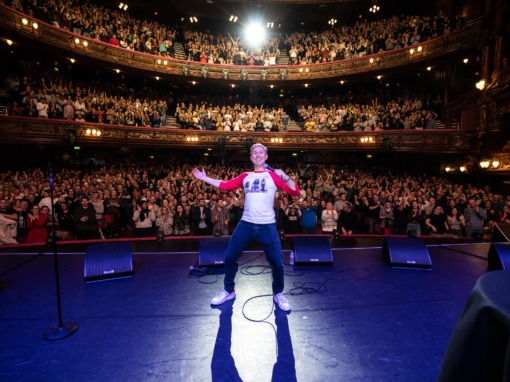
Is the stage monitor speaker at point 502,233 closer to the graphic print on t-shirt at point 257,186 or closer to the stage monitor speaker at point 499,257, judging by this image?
the stage monitor speaker at point 499,257

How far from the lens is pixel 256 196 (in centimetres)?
320

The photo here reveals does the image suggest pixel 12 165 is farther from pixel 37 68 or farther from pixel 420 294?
pixel 420 294

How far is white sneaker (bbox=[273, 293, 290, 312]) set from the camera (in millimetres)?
3109

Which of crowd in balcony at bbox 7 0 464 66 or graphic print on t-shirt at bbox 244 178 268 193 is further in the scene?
crowd in balcony at bbox 7 0 464 66

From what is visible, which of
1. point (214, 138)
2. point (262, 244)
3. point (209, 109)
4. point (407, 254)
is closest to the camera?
point (262, 244)

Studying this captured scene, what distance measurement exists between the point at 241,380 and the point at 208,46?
20.1m

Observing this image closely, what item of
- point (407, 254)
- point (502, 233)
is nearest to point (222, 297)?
point (407, 254)

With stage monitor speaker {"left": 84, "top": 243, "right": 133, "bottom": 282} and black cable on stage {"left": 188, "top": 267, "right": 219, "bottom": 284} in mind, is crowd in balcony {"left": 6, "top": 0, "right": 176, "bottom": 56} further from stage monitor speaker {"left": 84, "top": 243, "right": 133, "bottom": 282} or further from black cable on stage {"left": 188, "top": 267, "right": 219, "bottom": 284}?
black cable on stage {"left": 188, "top": 267, "right": 219, "bottom": 284}

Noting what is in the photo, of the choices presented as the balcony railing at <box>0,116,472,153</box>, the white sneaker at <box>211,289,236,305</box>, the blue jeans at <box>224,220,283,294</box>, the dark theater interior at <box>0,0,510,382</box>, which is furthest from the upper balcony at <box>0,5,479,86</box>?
the white sneaker at <box>211,289,236,305</box>

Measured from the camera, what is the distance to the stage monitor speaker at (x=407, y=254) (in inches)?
170

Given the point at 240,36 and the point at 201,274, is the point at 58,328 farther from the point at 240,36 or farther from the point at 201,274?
the point at 240,36

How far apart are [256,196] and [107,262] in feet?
7.79

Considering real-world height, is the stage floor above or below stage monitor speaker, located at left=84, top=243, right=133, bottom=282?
below

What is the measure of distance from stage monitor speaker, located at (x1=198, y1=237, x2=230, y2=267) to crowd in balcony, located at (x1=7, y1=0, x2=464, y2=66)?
1429 cm
